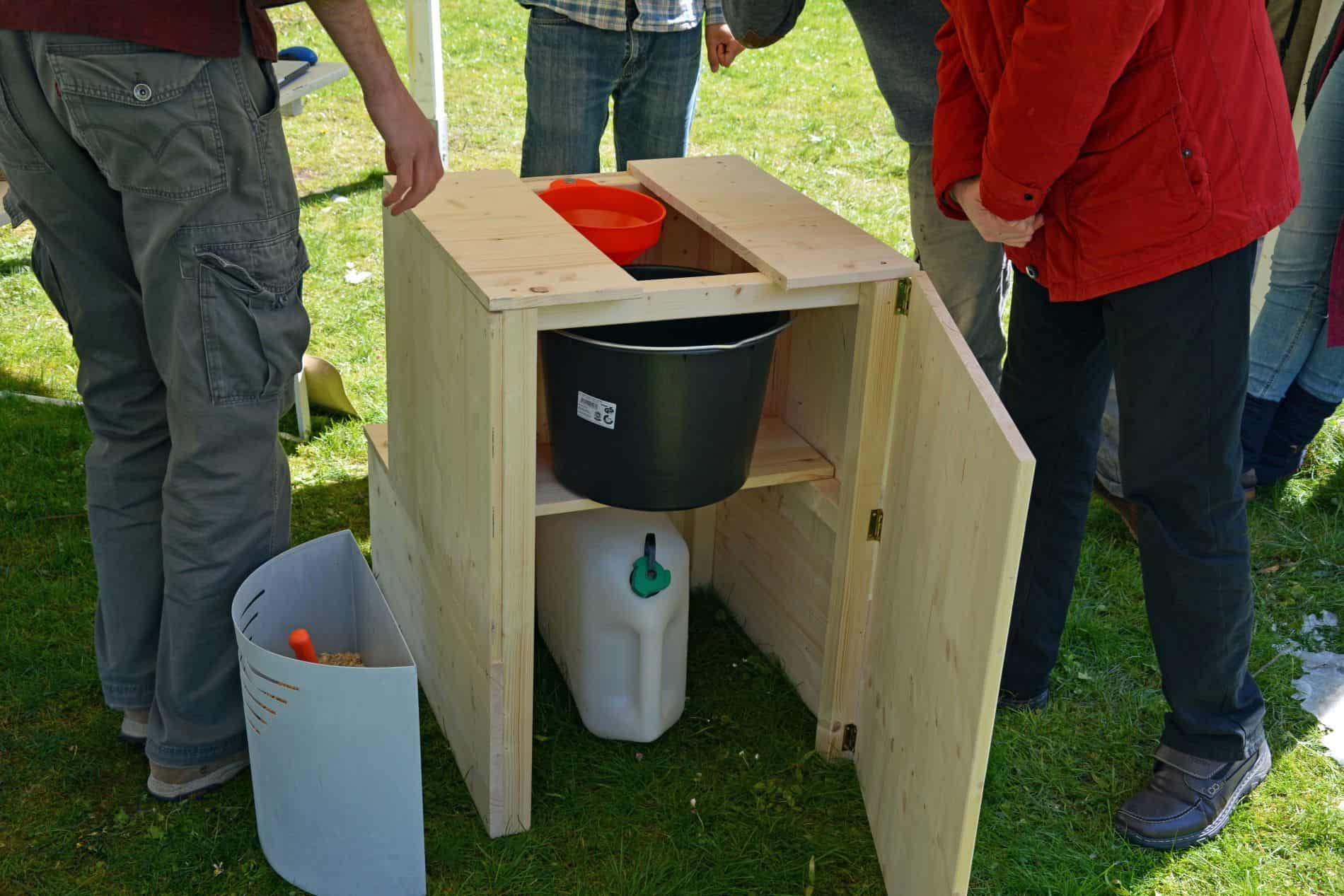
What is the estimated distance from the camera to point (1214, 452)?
6.61ft

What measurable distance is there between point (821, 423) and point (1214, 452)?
2.28 ft

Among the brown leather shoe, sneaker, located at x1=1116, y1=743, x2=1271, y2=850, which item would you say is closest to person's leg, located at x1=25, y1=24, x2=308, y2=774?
sneaker, located at x1=1116, y1=743, x2=1271, y2=850

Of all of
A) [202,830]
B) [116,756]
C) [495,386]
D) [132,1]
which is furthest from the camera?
[116,756]

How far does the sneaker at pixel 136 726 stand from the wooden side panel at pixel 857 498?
1.25m

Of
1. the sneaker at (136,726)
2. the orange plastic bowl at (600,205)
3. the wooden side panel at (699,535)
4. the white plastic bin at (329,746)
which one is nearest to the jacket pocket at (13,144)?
the white plastic bin at (329,746)

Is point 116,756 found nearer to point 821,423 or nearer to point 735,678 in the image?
point 735,678

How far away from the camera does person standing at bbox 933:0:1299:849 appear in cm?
177

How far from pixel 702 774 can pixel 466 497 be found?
727 mm

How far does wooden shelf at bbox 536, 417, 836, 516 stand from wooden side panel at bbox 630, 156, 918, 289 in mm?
401

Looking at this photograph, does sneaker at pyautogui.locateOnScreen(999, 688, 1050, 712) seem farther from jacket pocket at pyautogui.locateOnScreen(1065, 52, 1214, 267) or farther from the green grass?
jacket pocket at pyautogui.locateOnScreen(1065, 52, 1214, 267)

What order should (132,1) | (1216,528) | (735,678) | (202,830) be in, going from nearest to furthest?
(132,1)
(1216,528)
(202,830)
(735,678)

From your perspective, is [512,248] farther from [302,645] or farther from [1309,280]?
[1309,280]

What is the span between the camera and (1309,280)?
3.17 metres

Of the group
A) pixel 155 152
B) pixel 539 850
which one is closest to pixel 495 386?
pixel 155 152
